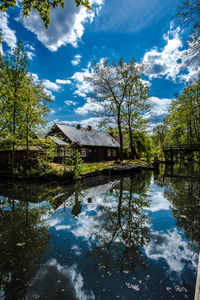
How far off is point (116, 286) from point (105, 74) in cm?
2474

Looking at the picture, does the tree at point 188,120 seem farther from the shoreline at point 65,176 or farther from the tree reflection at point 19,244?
the tree reflection at point 19,244

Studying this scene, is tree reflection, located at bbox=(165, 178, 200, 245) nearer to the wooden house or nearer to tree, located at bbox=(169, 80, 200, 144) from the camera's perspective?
the wooden house

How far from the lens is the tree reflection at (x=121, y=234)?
344 centimetres

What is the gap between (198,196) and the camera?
8469 millimetres

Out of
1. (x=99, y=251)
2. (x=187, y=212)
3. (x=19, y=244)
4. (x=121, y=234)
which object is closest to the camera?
(x=99, y=251)

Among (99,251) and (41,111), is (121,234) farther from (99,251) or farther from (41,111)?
(41,111)

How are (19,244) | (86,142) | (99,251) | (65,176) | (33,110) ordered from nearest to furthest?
(99,251) < (19,244) < (65,176) < (33,110) < (86,142)

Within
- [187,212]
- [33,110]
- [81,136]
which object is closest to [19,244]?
[187,212]

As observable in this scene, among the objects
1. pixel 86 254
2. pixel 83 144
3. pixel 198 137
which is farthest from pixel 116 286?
pixel 198 137

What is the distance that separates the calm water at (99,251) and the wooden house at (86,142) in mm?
17600

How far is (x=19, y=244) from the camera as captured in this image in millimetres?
4000

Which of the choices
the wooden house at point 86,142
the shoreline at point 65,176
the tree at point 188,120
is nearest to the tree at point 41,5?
the shoreline at point 65,176

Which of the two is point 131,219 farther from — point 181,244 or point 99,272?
point 99,272

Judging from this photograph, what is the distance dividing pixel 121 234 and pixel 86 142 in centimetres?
2212
